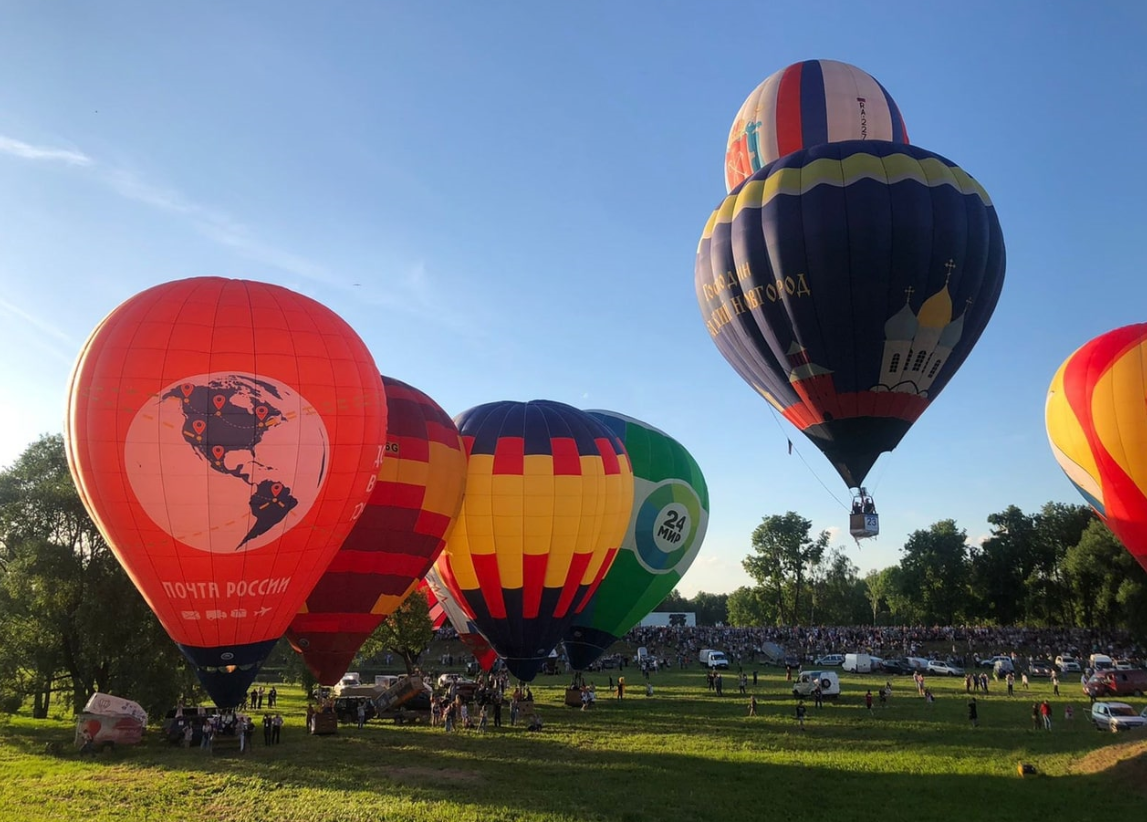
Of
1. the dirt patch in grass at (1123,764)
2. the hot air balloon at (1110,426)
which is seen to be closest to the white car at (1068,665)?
the hot air balloon at (1110,426)

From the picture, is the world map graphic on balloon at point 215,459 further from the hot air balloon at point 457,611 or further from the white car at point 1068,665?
the white car at point 1068,665

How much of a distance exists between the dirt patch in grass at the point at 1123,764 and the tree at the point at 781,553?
2348 inches

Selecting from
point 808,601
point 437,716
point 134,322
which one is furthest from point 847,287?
point 808,601

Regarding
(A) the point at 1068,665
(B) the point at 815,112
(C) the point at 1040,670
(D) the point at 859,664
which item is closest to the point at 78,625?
(B) the point at 815,112

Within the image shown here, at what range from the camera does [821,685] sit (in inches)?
939

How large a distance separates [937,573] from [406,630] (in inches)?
1932

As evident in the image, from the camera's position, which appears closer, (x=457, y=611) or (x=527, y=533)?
(x=527, y=533)

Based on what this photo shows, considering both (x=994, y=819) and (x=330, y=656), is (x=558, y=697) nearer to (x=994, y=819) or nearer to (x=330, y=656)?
(x=330, y=656)

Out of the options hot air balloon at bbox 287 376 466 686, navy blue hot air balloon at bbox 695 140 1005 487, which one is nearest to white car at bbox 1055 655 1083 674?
navy blue hot air balloon at bbox 695 140 1005 487

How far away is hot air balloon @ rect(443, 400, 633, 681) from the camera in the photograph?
20.8 metres

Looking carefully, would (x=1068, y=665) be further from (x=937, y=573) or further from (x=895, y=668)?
(x=937, y=573)

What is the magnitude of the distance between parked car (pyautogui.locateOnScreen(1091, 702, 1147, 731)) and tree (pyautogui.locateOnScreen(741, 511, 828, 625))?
5497 cm

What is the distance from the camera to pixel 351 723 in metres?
21.5

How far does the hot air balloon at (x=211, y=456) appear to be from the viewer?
12.8 meters
